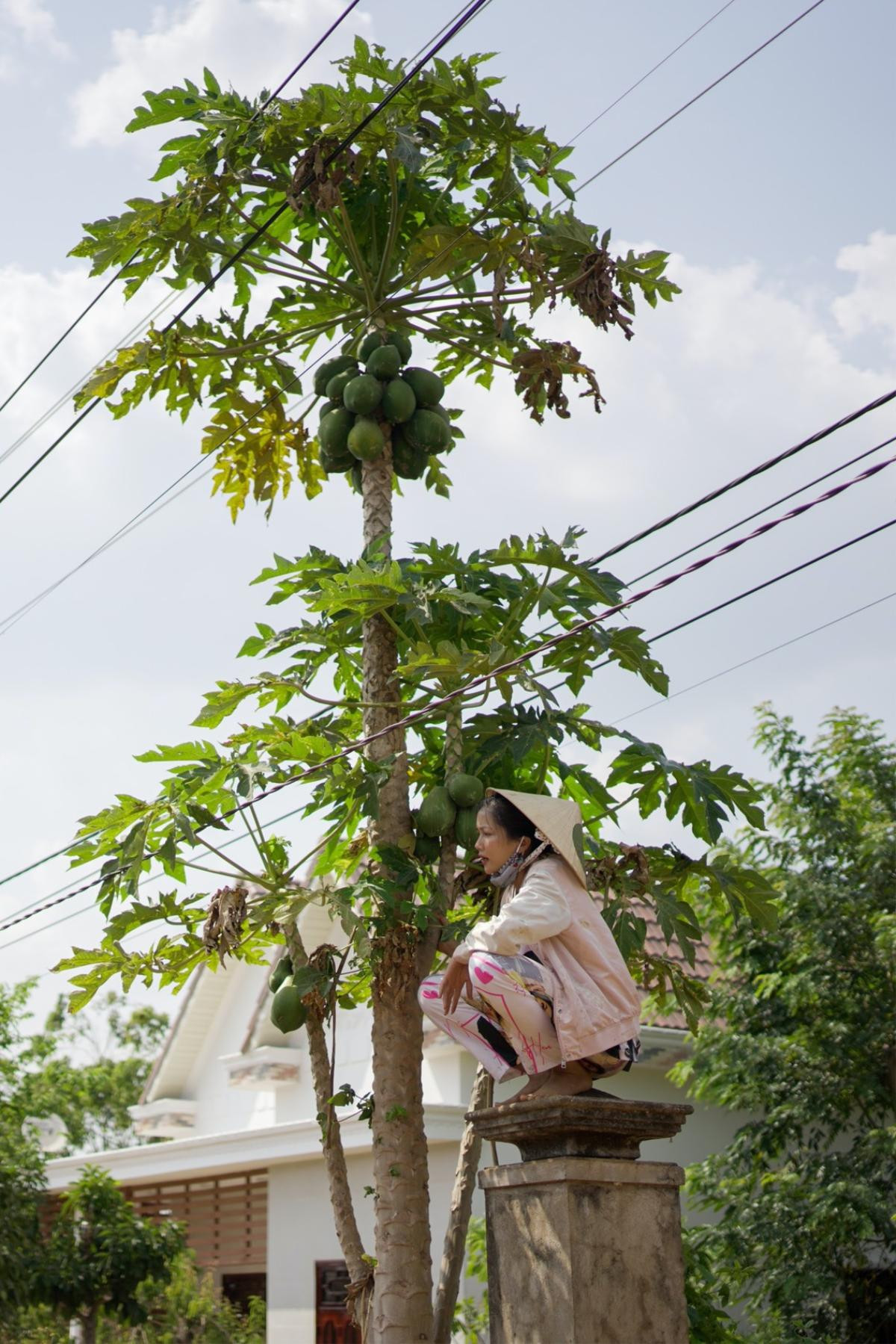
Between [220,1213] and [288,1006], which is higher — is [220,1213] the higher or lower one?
the lower one

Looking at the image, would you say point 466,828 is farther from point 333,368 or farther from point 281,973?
point 333,368

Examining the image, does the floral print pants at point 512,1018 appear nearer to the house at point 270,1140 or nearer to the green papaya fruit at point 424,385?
the green papaya fruit at point 424,385

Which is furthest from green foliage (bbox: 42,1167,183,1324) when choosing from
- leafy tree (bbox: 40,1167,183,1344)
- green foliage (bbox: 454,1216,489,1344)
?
green foliage (bbox: 454,1216,489,1344)

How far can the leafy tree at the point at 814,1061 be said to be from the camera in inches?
436

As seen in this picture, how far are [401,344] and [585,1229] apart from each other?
3.81 meters

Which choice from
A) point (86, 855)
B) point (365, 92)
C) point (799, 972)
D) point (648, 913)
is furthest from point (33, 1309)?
point (365, 92)

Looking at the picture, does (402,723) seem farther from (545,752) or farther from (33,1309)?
(33,1309)

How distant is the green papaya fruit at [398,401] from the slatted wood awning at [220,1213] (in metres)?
11.0

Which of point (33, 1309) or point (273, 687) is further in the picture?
point (33, 1309)

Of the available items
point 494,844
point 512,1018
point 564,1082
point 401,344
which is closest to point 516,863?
point 494,844

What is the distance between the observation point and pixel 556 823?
5.02m

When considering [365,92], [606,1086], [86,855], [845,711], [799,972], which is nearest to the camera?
[86,855]

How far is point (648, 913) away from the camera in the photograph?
15148 millimetres

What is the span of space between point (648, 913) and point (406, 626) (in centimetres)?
952
